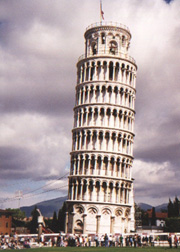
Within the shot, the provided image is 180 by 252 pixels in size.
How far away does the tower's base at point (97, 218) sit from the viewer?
65800mm

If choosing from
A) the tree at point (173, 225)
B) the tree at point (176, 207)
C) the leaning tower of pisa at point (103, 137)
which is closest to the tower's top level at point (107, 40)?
the leaning tower of pisa at point (103, 137)

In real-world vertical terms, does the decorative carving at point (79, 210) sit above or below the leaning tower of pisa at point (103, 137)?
below

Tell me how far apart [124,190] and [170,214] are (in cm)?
5499

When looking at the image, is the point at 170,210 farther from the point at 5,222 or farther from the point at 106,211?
the point at 106,211

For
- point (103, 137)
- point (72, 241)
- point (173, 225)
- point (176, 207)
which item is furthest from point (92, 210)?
point (176, 207)

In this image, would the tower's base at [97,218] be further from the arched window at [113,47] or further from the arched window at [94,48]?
the arched window at [113,47]

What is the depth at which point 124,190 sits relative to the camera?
Answer: 68.5 m

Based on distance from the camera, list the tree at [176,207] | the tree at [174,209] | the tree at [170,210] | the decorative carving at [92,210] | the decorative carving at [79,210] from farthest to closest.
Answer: the tree at [170,210] < the tree at [174,209] < the tree at [176,207] < the decorative carving at [79,210] < the decorative carving at [92,210]

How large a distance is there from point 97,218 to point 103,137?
12938 millimetres

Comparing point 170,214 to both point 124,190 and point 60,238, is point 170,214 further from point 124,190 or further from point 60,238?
point 60,238

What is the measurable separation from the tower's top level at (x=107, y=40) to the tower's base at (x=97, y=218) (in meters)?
26.4

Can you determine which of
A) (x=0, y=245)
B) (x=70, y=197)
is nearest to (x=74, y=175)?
(x=70, y=197)

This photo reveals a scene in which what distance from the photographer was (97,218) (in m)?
65.8

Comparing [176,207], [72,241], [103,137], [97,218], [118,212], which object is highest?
[103,137]
